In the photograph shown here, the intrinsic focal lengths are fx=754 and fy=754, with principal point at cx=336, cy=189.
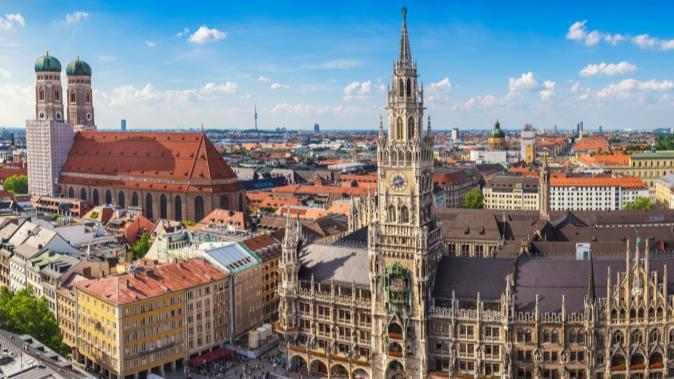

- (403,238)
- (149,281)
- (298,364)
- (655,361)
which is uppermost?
(403,238)

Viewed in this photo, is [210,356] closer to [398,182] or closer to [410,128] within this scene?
[398,182]

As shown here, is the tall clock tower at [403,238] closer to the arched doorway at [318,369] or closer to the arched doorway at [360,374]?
the arched doorway at [360,374]

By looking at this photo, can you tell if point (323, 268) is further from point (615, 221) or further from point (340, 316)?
point (615, 221)

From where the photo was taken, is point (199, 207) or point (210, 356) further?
point (199, 207)

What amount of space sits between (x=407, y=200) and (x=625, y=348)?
3014cm

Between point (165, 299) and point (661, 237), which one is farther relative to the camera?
point (661, 237)

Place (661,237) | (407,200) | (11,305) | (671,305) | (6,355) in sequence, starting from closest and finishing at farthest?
1. (6,355)
2. (671,305)
3. (407,200)
4. (11,305)
5. (661,237)

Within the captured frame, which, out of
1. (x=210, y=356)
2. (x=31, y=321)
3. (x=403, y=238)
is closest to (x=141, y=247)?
(x=210, y=356)

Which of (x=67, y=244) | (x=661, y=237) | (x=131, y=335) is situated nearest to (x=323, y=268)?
(x=131, y=335)

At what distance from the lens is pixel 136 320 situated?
97250 millimetres

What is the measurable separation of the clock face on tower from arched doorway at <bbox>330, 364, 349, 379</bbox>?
24433 mm

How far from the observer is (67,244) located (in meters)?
135

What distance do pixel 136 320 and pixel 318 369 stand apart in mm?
24546

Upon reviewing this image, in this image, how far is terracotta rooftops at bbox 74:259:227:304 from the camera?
9844 centimetres
